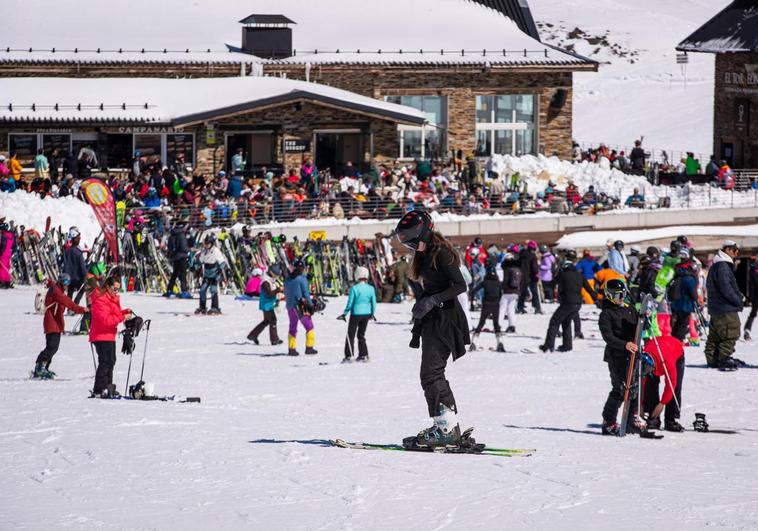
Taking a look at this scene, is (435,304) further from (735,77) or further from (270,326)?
(735,77)

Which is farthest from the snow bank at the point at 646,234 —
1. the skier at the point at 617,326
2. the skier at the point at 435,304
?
the skier at the point at 435,304

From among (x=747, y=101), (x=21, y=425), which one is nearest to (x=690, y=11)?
(x=747, y=101)

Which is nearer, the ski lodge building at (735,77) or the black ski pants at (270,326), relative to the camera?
the black ski pants at (270,326)

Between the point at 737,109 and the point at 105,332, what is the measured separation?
40.1 metres

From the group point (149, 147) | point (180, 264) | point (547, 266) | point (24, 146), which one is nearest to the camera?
point (180, 264)

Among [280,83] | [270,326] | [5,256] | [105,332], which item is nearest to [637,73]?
[280,83]

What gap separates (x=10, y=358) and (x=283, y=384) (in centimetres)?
398

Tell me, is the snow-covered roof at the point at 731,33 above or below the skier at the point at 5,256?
above

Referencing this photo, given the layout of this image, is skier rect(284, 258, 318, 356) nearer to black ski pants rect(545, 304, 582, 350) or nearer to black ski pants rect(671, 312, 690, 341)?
black ski pants rect(545, 304, 582, 350)

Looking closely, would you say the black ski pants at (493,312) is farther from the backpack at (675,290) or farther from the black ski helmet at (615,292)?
the black ski helmet at (615,292)

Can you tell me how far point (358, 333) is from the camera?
19141 mm

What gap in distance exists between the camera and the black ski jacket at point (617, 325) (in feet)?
41.9

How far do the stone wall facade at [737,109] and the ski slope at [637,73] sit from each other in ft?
31.1

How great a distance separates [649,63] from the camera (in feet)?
310
